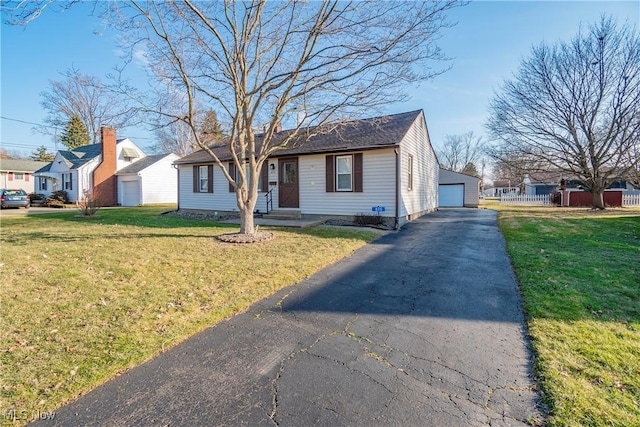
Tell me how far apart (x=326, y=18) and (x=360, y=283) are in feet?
20.1

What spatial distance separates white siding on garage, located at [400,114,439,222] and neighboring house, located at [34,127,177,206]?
22.5m

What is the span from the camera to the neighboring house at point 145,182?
26.6 meters

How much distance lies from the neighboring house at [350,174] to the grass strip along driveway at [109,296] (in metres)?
4.16

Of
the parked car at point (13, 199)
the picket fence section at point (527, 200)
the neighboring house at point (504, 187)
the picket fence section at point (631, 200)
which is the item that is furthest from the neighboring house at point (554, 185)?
the parked car at point (13, 199)

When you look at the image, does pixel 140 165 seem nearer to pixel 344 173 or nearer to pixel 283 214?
pixel 283 214

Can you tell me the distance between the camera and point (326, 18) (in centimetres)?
736

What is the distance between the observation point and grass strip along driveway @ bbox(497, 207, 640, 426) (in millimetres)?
2260

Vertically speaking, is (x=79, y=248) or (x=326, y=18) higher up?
(x=326, y=18)

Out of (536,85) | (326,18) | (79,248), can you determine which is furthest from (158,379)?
(536,85)

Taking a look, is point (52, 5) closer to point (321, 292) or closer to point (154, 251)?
point (154, 251)

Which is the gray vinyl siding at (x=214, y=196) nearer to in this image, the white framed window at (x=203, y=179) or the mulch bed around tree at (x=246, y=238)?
the white framed window at (x=203, y=179)

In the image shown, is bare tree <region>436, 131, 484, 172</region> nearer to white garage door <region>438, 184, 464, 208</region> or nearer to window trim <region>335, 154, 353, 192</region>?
white garage door <region>438, 184, 464, 208</region>

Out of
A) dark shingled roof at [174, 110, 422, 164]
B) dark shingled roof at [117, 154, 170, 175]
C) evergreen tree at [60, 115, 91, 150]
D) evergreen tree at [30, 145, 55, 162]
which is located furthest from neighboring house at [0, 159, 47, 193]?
dark shingled roof at [174, 110, 422, 164]

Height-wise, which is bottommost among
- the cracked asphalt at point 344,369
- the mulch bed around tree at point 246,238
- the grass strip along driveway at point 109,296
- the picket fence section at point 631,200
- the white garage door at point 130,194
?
the cracked asphalt at point 344,369
